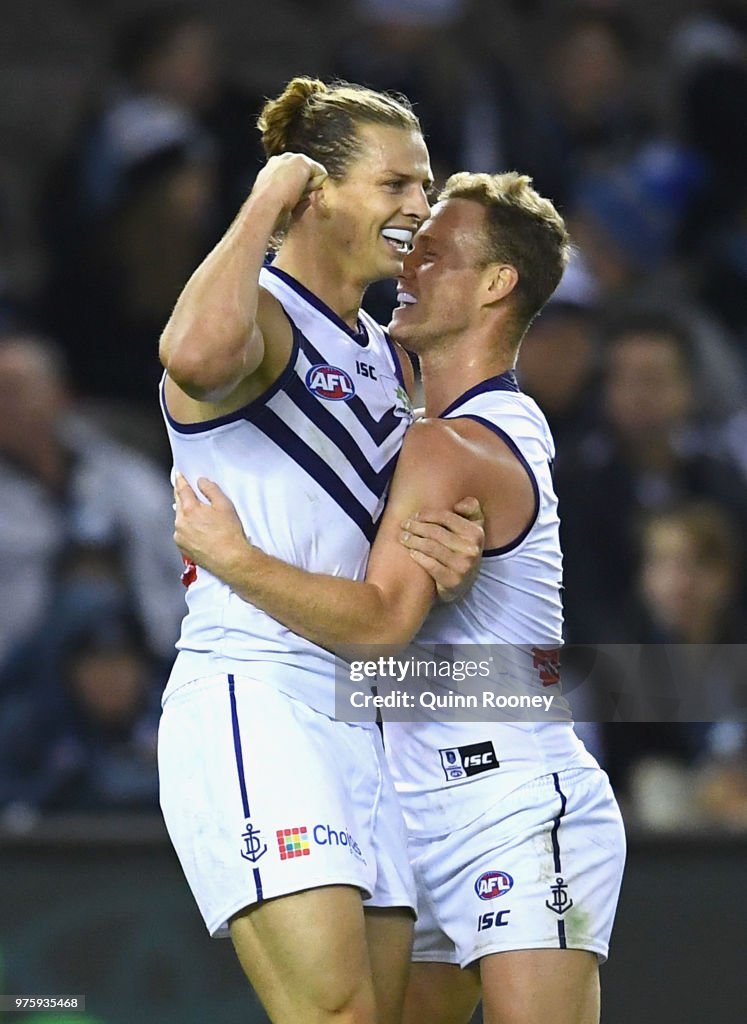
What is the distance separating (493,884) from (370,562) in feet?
2.99

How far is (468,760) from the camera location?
4508 mm

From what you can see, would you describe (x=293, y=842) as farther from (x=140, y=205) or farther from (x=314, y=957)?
A: (x=140, y=205)

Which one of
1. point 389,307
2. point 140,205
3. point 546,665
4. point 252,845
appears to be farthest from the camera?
point 140,205

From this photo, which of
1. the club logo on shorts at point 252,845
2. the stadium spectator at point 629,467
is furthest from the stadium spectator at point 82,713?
the club logo on shorts at point 252,845

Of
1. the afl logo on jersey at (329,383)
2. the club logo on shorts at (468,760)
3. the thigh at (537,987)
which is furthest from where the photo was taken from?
the club logo on shorts at (468,760)

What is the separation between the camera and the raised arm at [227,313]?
375 cm

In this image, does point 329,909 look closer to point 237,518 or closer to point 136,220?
point 237,518

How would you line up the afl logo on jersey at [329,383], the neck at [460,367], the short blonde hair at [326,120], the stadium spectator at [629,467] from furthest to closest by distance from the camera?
the stadium spectator at [629,467] < the neck at [460,367] < the short blonde hair at [326,120] < the afl logo on jersey at [329,383]

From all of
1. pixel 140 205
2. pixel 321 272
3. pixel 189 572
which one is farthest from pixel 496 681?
pixel 140 205

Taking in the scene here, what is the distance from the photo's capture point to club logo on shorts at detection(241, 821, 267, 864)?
12.7 ft

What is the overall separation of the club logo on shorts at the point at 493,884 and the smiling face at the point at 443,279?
149cm

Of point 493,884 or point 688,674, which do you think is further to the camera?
point 688,674

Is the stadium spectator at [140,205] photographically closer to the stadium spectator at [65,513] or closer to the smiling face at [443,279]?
the stadium spectator at [65,513]

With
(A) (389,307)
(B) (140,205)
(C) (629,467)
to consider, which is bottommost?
(C) (629,467)
